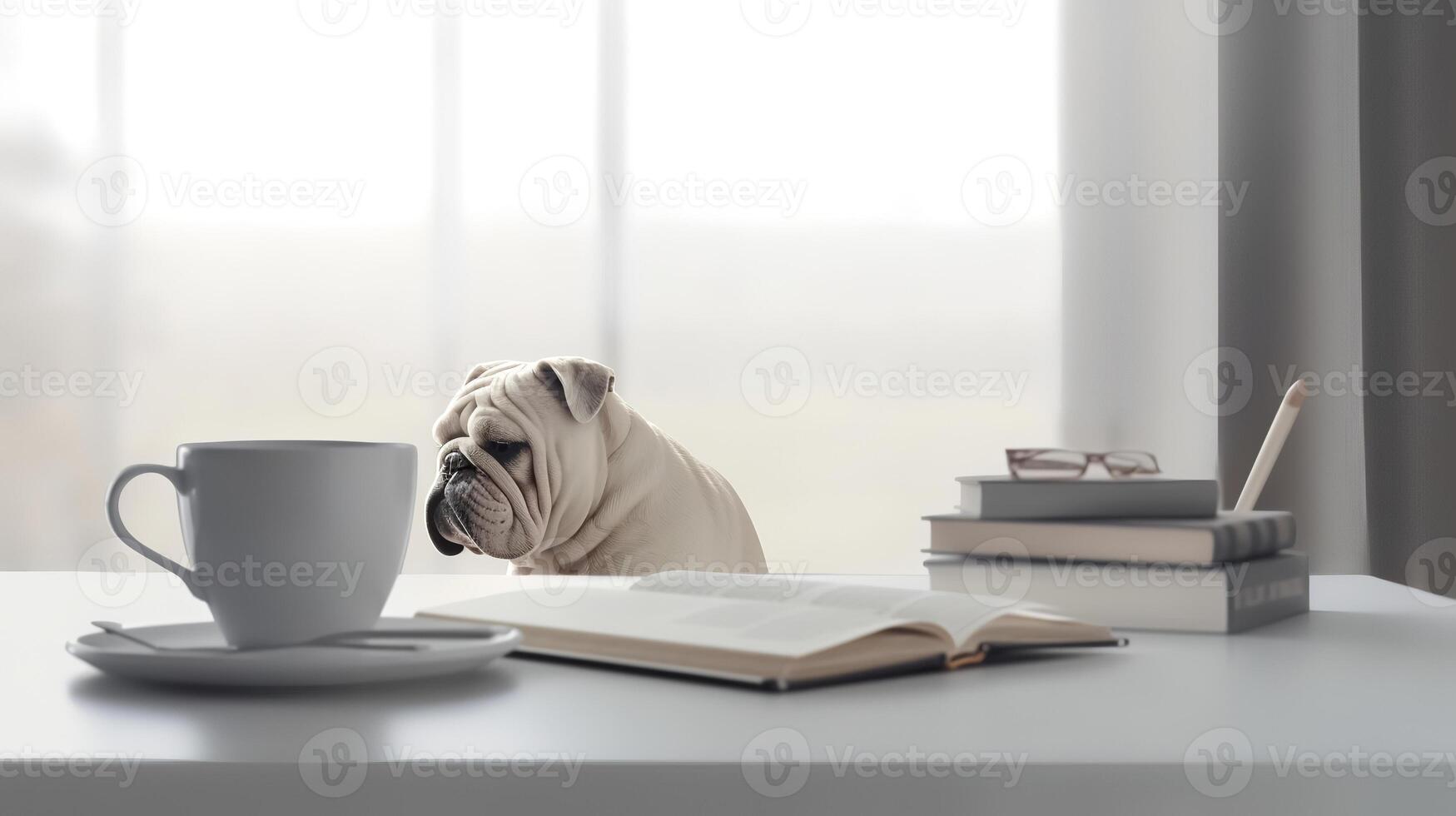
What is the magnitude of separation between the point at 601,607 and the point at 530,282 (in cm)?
223

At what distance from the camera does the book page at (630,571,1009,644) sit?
0.56 meters

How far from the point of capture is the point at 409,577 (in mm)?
1021

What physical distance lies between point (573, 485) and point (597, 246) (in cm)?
115

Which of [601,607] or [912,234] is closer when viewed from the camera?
[601,607]

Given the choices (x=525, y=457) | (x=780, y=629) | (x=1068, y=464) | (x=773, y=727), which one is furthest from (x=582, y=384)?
(x=773, y=727)

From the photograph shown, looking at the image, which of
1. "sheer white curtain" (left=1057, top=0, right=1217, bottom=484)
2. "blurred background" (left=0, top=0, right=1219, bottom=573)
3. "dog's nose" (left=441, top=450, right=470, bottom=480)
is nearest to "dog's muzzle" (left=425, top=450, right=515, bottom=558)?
"dog's nose" (left=441, top=450, right=470, bottom=480)

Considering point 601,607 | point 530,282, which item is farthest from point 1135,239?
point 601,607

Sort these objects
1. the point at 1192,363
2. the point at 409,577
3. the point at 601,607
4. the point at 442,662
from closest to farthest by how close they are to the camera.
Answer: the point at 442,662 → the point at 601,607 → the point at 409,577 → the point at 1192,363

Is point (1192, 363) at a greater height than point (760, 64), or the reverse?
point (760, 64)

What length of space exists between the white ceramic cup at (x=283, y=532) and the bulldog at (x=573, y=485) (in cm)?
119

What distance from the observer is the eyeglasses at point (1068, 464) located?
2.44 feet

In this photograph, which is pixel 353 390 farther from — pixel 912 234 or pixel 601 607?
pixel 601 607

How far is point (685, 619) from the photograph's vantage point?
1.90 ft

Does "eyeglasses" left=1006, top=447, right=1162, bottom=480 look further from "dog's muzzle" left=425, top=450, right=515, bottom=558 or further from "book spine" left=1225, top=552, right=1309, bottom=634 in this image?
"dog's muzzle" left=425, top=450, right=515, bottom=558
